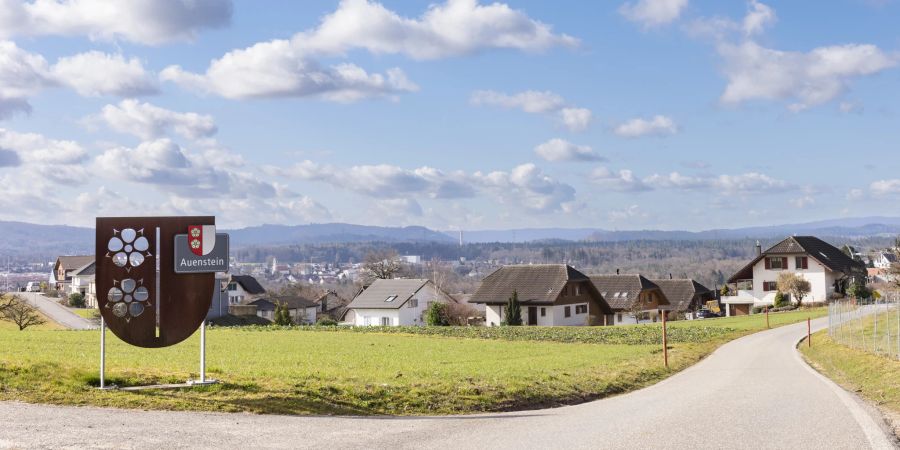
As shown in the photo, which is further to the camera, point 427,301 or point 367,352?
point 427,301

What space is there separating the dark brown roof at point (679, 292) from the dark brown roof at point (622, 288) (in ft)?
6.88

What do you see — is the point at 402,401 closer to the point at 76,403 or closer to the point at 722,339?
the point at 76,403

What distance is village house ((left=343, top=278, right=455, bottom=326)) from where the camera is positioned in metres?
83.8

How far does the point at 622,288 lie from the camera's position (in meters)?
86.9

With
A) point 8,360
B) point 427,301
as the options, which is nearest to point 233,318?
point 427,301

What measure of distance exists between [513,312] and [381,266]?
40397mm

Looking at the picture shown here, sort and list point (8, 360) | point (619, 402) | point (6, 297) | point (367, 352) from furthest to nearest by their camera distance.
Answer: point (6, 297)
point (367, 352)
point (619, 402)
point (8, 360)

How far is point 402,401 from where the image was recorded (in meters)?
15.6

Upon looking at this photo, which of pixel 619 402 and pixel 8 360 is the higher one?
pixel 8 360

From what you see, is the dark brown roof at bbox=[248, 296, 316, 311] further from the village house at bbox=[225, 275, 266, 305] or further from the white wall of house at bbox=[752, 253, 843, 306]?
the white wall of house at bbox=[752, 253, 843, 306]

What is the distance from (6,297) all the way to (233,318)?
2802 centimetres

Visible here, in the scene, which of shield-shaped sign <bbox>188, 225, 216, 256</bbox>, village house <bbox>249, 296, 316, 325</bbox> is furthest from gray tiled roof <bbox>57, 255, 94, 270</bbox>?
shield-shaped sign <bbox>188, 225, 216, 256</bbox>

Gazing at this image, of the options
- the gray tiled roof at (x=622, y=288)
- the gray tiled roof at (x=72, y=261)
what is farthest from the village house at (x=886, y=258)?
the gray tiled roof at (x=72, y=261)

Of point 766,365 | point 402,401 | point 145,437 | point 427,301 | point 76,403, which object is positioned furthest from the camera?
point 427,301
